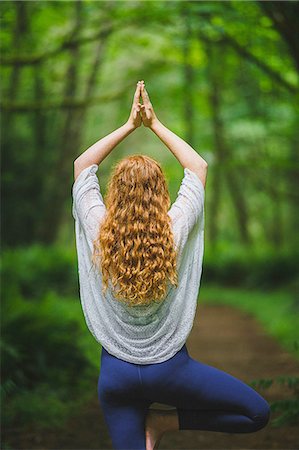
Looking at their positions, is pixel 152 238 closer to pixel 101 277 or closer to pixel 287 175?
pixel 101 277

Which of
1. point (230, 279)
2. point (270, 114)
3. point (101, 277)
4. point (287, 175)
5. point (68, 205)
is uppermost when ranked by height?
point (101, 277)

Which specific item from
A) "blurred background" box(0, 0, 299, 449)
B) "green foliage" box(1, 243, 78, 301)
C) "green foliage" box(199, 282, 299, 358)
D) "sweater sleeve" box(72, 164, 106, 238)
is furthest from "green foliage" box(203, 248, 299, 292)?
"sweater sleeve" box(72, 164, 106, 238)

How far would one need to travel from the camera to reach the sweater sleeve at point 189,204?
11.7 feet

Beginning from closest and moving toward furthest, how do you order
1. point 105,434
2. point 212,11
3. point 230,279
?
point 105,434 < point 212,11 < point 230,279

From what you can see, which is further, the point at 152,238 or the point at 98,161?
the point at 98,161

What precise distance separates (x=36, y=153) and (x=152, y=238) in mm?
15647

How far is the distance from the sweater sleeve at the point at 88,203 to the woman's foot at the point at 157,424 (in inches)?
41.1

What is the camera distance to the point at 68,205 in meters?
22.5

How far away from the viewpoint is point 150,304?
3520 millimetres

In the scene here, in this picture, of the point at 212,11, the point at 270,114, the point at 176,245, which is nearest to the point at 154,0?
the point at 212,11

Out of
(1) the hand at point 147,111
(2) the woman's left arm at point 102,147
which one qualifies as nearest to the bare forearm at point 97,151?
(2) the woman's left arm at point 102,147

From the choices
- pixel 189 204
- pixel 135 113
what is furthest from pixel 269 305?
pixel 189 204

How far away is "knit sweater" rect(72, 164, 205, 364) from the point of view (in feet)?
11.5

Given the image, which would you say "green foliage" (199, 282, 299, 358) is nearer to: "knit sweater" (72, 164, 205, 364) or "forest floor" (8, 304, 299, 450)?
"forest floor" (8, 304, 299, 450)
